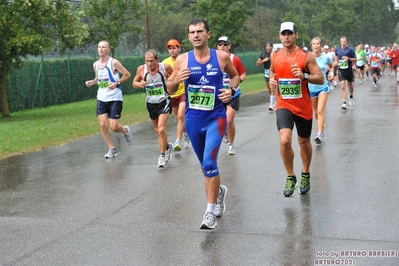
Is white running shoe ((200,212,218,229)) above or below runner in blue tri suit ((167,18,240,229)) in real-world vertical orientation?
below

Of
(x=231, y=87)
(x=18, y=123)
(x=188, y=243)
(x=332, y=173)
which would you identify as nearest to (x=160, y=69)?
(x=332, y=173)

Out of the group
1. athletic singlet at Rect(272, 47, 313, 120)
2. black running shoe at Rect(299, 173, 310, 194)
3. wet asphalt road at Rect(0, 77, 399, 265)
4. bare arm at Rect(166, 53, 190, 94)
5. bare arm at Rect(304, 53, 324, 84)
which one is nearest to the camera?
wet asphalt road at Rect(0, 77, 399, 265)

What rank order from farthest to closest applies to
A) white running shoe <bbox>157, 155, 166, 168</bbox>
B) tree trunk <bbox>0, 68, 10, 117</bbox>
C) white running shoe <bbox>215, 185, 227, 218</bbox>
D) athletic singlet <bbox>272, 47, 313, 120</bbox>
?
1. tree trunk <bbox>0, 68, 10, 117</bbox>
2. white running shoe <bbox>157, 155, 166, 168</bbox>
3. athletic singlet <bbox>272, 47, 313, 120</bbox>
4. white running shoe <bbox>215, 185, 227, 218</bbox>

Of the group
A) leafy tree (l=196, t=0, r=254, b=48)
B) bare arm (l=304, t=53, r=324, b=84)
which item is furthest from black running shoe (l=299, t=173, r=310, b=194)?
leafy tree (l=196, t=0, r=254, b=48)

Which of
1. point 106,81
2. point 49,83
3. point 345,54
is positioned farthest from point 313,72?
point 49,83

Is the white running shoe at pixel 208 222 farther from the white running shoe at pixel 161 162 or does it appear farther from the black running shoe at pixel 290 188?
the white running shoe at pixel 161 162

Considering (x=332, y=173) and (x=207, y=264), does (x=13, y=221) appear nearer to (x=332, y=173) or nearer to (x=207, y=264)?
(x=207, y=264)

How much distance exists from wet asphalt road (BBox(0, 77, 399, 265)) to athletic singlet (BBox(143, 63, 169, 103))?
1.02 meters

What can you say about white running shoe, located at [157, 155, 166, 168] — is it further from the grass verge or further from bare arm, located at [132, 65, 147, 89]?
the grass verge

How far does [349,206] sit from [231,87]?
5.80 ft

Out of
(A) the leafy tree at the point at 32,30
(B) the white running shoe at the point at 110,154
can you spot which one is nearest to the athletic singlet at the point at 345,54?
(A) the leafy tree at the point at 32,30

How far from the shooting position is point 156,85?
11.4 metres

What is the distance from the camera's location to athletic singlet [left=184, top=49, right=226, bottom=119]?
273 inches

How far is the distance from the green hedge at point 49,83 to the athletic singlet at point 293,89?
16.1m
